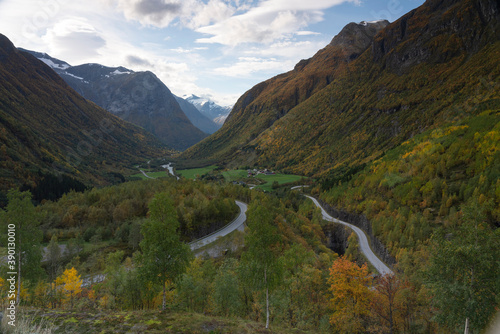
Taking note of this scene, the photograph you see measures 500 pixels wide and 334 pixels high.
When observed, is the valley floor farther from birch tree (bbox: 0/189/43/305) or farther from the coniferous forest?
birch tree (bbox: 0/189/43/305)

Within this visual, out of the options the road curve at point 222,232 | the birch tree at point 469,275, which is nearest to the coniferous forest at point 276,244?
the birch tree at point 469,275

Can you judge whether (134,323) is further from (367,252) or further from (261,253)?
(367,252)

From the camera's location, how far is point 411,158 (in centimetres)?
9756

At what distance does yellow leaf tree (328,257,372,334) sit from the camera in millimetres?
28141

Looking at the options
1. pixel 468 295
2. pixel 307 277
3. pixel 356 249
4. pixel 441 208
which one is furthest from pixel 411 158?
pixel 468 295

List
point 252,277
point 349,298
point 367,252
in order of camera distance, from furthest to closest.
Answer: point 367,252
point 349,298
point 252,277

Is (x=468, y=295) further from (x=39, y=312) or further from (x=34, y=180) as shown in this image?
(x=34, y=180)

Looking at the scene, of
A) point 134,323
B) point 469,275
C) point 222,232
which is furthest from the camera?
point 222,232

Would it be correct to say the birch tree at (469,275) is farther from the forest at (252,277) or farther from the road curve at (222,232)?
the road curve at (222,232)

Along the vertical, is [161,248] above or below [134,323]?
→ above

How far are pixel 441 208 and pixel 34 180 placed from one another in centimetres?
16108

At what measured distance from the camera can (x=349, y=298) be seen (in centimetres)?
3117

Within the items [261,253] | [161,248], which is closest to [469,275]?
[261,253]

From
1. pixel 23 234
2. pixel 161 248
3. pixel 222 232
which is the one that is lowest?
pixel 222 232
